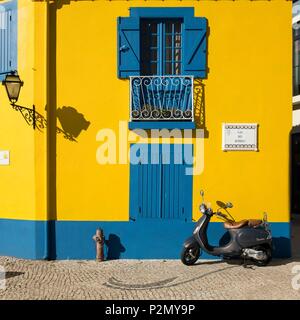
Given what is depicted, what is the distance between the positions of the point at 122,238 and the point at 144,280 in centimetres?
137

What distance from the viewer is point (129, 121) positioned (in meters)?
7.87

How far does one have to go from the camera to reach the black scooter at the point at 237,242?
289 inches

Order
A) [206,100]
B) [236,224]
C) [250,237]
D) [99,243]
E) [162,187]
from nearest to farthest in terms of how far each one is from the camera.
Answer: [250,237]
[236,224]
[99,243]
[206,100]
[162,187]

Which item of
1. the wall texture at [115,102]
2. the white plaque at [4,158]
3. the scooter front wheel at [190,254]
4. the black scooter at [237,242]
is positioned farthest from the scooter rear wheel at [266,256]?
the white plaque at [4,158]

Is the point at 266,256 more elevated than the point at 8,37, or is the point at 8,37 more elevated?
the point at 8,37

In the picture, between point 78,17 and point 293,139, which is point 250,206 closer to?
point 78,17

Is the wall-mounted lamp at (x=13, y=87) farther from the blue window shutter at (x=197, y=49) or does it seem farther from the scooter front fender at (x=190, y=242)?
the scooter front fender at (x=190, y=242)

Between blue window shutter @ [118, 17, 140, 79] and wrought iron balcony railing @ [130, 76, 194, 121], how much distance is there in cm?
20

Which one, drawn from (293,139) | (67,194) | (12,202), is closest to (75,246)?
(67,194)

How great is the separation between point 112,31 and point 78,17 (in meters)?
0.73

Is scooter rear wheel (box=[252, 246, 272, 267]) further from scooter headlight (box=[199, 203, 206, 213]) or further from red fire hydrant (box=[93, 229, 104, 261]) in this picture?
red fire hydrant (box=[93, 229, 104, 261])

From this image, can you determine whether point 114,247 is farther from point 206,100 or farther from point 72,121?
point 206,100

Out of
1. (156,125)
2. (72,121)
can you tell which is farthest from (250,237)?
(72,121)

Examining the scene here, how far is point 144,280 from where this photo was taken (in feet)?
22.1
